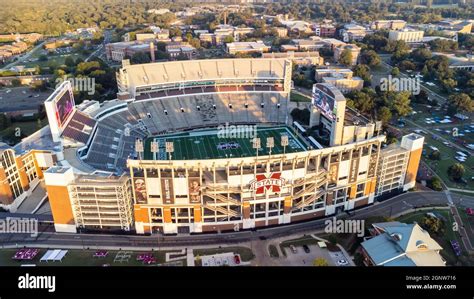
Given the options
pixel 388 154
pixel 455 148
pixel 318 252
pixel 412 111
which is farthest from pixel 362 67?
pixel 318 252

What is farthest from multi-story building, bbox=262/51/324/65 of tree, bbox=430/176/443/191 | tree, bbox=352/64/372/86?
tree, bbox=430/176/443/191

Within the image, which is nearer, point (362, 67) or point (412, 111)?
point (412, 111)

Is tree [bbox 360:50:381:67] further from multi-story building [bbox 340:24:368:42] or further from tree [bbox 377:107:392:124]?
tree [bbox 377:107:392:124]

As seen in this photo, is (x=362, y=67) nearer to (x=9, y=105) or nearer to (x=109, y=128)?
(x=109, y=128)

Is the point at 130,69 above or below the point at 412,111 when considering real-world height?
above

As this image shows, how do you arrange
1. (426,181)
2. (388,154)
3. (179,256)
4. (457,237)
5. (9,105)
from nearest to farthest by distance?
(179,256) → (457,237) → (388,154) → (426,181) → (9,105)

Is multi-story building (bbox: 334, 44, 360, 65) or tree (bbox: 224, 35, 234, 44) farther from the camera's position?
tree (bbox: 224, 35, 234, 44)

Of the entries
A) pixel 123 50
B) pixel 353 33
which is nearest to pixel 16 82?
pixel 123 50

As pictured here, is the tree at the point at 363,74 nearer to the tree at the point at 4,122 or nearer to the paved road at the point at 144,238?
the paved road at the point at 144,238
